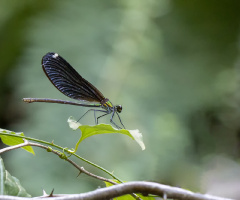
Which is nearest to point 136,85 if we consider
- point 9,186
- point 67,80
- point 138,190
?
point 67,80

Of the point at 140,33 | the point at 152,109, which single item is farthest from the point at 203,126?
the point at 140,33

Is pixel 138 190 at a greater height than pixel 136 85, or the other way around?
pixel 136 85

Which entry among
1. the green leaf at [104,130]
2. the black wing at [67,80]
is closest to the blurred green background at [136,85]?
the black wing at [67,80]

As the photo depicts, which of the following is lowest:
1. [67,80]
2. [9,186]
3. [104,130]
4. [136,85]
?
[9,186]

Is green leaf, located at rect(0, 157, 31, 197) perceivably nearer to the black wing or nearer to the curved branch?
the curved branch

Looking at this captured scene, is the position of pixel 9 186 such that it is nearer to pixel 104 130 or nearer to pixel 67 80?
pixel 104 130
